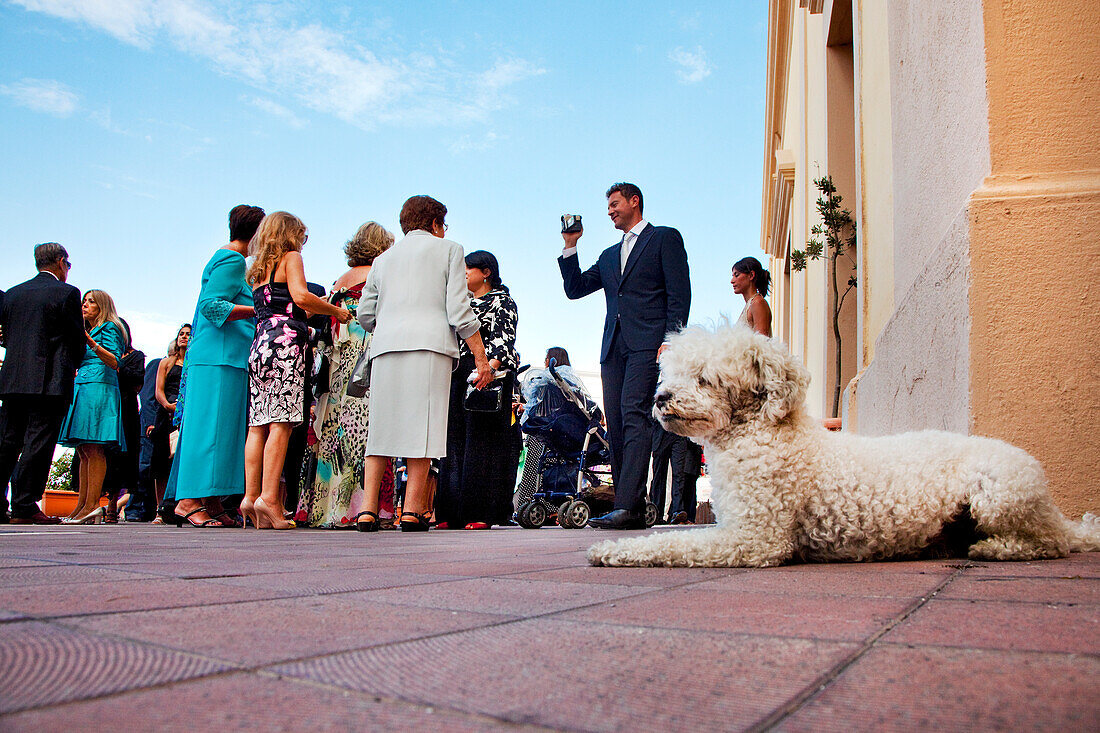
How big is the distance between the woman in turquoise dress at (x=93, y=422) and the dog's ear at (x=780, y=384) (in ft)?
22.8

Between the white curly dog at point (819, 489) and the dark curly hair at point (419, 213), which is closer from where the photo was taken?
the white curly dog at point (819, 489)

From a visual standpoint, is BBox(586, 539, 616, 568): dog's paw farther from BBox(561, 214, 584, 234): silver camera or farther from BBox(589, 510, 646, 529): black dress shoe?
BBox(561, 214, 584, 234): silver camera

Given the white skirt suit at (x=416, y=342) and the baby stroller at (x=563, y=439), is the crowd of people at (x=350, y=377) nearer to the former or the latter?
the white skirt suit at (x=416, y=342)

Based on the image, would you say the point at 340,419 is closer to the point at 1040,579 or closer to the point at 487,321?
the point at 487,321

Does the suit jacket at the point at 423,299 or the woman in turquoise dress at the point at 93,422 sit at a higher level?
the suit jacket at the point at 423,299

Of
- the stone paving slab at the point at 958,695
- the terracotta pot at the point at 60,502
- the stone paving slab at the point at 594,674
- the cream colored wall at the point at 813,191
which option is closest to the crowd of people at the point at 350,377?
the cream colored wall at the point at 813,191

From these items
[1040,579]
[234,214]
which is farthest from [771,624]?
[234,214]

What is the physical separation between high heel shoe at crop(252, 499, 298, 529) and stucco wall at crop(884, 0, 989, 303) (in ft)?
14.5

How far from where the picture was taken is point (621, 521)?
217 inches

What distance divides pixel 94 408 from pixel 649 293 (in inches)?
225

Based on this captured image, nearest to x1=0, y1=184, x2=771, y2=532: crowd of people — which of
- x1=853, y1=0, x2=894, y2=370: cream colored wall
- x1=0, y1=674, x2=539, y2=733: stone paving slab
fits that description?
x1=853, y1=0, x2=894, y2=370: cream colored wall

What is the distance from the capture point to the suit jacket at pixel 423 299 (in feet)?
17.9

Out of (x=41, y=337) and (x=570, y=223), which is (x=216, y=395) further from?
(x=570, y=223)

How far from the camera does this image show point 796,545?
2994 mm
